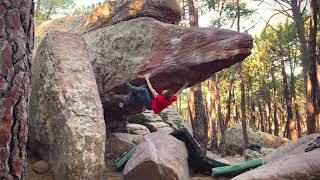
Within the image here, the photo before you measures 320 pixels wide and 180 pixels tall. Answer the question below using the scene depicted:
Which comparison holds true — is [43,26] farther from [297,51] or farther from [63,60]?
[297,51]

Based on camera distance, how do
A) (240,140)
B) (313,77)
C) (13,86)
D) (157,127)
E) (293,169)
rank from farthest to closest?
(240,140) < (157,127) < (313,77) < (293,169) < (13,86)

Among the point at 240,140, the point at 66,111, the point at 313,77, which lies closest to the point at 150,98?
the point at 66,111

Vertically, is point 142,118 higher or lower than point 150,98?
lower

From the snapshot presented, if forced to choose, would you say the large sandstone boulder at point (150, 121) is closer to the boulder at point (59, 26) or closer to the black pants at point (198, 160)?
the boulder at point (59, 26)

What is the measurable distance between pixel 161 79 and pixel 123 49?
1685 mm

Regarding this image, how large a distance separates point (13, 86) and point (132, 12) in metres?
10.3

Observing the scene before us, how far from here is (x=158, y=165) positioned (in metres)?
8.05

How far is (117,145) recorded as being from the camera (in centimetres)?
1156

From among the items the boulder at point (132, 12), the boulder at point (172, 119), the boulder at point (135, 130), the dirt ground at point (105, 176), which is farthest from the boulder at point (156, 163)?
the boulder at point (172, 119)

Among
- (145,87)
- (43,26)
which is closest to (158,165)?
(145,87)

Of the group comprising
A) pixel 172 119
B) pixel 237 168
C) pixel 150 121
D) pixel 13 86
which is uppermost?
pixel 13 86

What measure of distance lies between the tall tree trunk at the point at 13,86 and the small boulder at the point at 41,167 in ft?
20.5

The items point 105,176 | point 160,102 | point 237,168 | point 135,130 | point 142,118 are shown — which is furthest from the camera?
point 142,118

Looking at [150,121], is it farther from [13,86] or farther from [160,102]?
[13,86]
